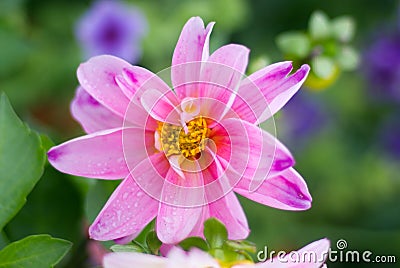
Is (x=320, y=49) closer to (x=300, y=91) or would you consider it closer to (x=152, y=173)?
(x=152, y=173)

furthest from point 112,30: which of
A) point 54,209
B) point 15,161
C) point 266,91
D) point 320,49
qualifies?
point 266,91

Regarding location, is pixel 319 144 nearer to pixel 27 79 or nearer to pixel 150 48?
pixel 150 48

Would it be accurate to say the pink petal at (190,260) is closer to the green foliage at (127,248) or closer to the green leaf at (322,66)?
the green foliage at (127,248)

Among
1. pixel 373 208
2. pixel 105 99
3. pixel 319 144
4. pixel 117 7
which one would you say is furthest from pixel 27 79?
pixel 105 99

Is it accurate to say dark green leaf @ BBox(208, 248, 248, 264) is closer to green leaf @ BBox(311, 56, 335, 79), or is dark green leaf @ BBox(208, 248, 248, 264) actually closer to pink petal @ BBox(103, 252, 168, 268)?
pink petal @ BBox(103, 252, 168, 268)

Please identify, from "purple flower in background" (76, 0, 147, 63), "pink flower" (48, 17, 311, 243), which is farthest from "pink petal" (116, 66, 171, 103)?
"purple flower in background" (76, 0, 147, 63)

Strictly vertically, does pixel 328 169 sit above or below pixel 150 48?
below
